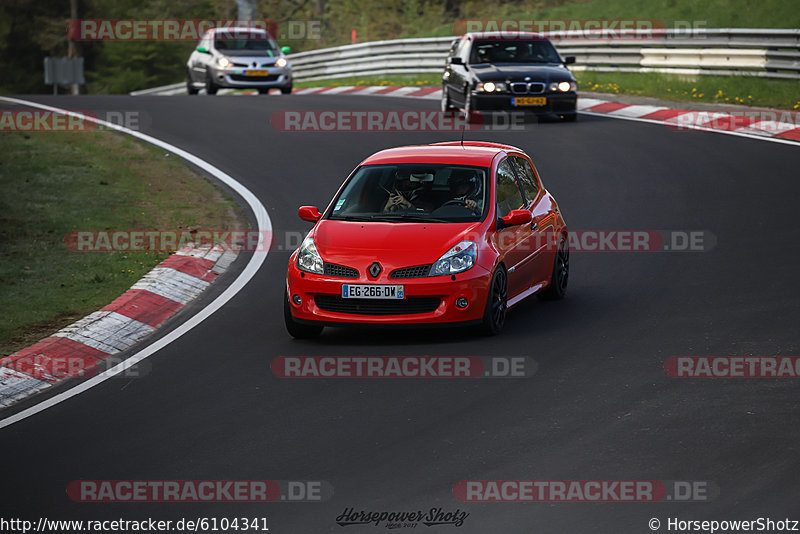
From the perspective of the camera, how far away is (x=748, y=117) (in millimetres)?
A: 22000

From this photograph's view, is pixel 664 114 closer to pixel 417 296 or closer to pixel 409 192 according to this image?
pixel 409 192

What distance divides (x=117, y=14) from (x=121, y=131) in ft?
180

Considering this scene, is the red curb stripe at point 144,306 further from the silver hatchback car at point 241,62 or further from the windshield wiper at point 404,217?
the silver hatchback car at point 241,62

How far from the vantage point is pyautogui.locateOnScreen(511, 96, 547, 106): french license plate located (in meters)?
22.6

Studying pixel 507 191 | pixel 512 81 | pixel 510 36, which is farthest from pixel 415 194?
pixel 510 36

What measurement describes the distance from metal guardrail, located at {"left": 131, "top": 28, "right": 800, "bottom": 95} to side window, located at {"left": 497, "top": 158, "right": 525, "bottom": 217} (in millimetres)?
14051

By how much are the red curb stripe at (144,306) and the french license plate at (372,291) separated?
2056 millimetres

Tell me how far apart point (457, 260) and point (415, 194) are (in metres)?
1.18

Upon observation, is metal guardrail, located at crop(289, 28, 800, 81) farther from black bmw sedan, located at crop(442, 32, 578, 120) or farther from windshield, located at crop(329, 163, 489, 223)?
windshield, located at crop(329, 163, 489, 223)

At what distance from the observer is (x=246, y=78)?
102ft

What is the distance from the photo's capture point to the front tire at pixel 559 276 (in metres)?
11.9

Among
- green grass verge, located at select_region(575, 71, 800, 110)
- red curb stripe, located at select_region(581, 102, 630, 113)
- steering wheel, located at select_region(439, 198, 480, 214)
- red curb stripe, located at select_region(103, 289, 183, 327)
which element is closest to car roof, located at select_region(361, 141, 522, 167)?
steering wheel, located at select_region(439, 198, 480, 214)

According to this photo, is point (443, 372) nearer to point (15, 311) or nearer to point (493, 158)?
point (493, 158)

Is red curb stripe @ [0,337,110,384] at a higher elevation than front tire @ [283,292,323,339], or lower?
lower
